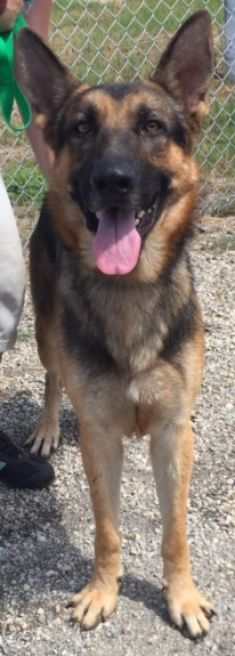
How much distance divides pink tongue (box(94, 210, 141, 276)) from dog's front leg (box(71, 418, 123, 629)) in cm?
53

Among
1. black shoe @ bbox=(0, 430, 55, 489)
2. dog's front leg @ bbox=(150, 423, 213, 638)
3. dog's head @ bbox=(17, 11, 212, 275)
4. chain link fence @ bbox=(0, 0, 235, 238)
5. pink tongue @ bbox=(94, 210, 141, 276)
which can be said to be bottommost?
chain link fence @ bbox=(0, 0, 235, 238)

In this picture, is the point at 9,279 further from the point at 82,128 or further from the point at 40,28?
the point at 40,28

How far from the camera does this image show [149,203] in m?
2.62

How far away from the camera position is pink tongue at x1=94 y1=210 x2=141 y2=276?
261 cm

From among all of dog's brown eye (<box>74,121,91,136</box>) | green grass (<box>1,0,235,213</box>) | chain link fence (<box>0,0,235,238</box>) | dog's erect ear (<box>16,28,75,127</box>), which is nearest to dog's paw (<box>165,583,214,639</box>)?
dog's brown eye (<box>74,121,91,136</box>)

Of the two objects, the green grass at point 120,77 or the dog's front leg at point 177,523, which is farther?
the green grass at point 120,77

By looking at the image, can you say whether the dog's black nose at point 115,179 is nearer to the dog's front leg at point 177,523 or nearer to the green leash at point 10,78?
the green leash at point 10,78

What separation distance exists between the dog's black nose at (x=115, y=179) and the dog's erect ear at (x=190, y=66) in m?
0.50

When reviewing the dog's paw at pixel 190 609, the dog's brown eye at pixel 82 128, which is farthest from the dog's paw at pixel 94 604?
the dog's brown eye at pixel 82 128

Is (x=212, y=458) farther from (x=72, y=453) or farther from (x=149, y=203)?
(x=149, y=203)

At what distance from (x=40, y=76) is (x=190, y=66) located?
505mm

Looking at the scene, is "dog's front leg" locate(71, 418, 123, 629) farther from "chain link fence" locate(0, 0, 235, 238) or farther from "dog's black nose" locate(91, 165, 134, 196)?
"chain link fence" locate(0, 0, 235, 238)

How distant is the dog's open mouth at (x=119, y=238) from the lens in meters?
2.61

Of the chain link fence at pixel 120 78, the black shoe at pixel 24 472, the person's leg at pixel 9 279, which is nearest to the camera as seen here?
the person's leg at pixel 9 279
